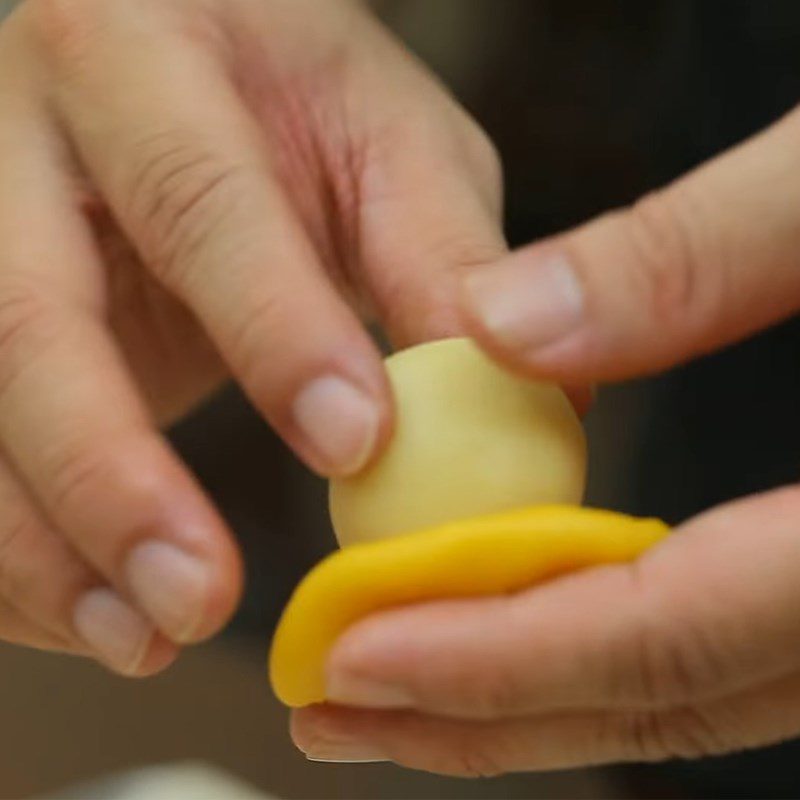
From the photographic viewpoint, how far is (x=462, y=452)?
1.54 ft

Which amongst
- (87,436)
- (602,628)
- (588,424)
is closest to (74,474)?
(87,436)

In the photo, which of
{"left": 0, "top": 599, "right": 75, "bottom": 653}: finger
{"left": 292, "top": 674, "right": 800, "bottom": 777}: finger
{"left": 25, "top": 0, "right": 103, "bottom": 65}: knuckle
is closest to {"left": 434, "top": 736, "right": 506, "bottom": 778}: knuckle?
{"left": 292, "top": 674, "right": 800, "bottom": 777}: finger

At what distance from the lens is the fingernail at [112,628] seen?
54cm

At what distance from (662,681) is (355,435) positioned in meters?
0.14

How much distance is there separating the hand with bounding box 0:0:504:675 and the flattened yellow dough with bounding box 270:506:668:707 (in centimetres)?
6

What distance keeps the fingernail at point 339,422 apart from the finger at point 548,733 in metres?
0.10

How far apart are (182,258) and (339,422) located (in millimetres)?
139

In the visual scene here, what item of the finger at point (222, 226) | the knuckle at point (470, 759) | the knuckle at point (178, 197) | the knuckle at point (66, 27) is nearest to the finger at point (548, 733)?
the knuckle at point (470, 759)

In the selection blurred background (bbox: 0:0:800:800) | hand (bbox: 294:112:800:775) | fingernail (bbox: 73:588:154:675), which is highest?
hand (bbox: 294:112:800:775)

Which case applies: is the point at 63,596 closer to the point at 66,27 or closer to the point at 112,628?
the point at 112,628

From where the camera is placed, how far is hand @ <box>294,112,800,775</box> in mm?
421

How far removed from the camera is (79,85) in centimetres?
64

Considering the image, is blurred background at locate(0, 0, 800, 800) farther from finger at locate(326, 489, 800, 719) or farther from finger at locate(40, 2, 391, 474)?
finger at locate(326, 489, 800, 719)

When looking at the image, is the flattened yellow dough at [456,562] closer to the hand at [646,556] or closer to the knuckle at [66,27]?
the hand at [646,556]
